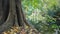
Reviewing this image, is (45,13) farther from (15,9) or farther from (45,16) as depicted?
(15,9)

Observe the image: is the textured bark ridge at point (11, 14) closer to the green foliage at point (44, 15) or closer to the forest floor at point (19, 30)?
the forest floor at point (19, 30)

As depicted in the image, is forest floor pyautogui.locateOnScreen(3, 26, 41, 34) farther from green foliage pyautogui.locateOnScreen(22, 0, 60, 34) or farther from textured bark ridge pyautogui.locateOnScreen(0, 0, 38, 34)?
green foliage pyautogui.locateOnScreen(22, 0, 60, 34)

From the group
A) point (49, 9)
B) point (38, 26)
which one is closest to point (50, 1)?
point (49, 9)

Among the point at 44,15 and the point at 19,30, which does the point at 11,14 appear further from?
the point at 44,15

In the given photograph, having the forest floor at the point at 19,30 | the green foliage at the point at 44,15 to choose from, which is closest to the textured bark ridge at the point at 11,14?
the forest floor at the point at 19,30

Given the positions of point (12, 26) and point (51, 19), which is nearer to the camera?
point (12, 26)

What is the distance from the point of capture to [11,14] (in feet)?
19.6

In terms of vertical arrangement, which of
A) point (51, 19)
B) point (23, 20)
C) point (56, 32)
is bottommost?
point (56, 32)

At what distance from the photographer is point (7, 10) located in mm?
6141

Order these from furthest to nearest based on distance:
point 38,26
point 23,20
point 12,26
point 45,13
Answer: point 45,13, point 38,26, point 23,20, point 12,26

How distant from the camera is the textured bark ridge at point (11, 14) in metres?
5.91

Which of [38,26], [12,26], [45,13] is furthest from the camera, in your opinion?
[45,13]

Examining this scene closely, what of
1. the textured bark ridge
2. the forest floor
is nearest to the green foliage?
the forest floor

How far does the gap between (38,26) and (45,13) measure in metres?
1.39
